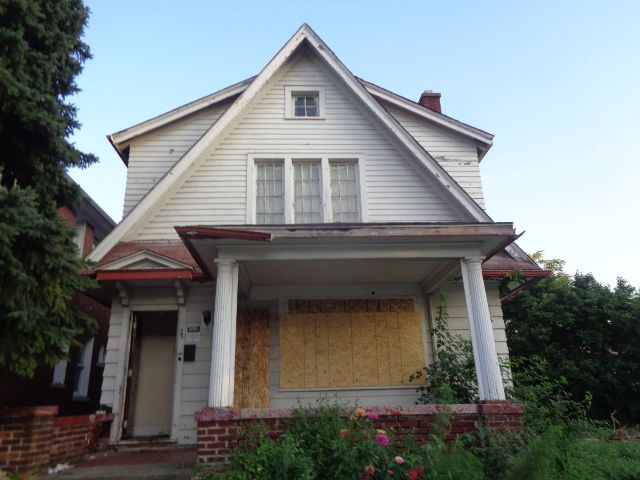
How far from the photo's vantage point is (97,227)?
42.4 feet

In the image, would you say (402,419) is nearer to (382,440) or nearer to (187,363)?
(382,440)

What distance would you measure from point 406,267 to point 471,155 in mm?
3935

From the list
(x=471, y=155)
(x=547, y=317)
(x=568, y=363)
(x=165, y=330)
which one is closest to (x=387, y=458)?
(x=165, y=330)

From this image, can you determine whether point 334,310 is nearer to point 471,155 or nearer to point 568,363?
point 471,155

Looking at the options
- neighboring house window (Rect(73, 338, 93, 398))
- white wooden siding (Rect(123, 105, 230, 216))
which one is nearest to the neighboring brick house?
neighboring house window (Rect(73, 338, 93, 398))

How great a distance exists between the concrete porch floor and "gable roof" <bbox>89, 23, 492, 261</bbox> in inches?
124

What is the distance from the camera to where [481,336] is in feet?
20.5

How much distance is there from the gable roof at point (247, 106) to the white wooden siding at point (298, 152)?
0.24 metres

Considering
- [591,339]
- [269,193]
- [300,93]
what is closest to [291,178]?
[269,193]

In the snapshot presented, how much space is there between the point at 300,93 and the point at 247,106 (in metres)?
1.27

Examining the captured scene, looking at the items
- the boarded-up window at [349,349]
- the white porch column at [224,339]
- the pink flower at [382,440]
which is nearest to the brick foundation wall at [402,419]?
the white porch column at [224,339]

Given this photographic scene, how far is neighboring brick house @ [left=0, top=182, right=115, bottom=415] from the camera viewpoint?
8.66m

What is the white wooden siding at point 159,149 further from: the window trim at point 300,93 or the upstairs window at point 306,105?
the upstairs window at point 306,105

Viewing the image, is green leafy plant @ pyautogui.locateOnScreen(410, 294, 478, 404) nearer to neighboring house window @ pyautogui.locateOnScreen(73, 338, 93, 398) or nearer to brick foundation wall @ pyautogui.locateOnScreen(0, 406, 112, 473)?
brick foundation wall @ pyautogui.locateOnScreen(0, 406, 112, 473)
